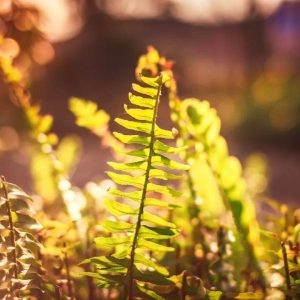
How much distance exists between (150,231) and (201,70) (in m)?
11.6

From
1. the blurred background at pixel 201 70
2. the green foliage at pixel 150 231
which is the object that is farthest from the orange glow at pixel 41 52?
the blurred background at pixel 201 70

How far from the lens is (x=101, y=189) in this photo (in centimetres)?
A: 91

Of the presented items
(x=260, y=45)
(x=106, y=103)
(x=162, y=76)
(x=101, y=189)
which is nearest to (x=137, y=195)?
(x=162, y=76)

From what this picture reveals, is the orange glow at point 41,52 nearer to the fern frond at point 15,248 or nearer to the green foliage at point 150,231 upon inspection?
the green foliage at point 150,231

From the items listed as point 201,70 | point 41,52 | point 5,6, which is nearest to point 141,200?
point 5,6

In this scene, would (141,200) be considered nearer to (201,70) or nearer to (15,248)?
(15,248)

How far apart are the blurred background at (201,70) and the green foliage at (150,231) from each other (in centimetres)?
424

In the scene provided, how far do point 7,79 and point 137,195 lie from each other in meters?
0.25

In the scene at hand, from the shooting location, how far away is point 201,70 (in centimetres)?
1193

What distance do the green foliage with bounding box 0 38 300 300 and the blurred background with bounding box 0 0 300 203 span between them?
424 centimetres

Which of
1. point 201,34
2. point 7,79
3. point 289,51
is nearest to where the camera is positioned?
point 7,79

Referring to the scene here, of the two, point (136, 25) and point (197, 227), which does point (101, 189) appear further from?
point (136, 25)

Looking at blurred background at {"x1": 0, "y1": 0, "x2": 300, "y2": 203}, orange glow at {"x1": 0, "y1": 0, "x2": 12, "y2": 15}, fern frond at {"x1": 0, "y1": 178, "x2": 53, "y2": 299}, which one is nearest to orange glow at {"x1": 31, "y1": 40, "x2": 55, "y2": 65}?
orange glow at {"x1": 0, "y1": 0, "x2": 12, "y2": 15}

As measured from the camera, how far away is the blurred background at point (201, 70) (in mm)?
6430
